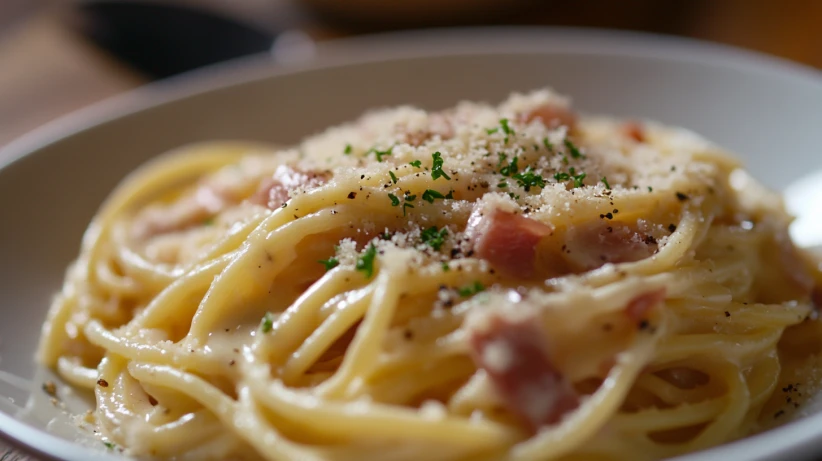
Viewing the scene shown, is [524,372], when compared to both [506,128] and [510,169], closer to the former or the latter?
[510,169]

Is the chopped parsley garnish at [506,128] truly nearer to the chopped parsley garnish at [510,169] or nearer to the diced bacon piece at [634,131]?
the chopped parsley garnish at [510,169]

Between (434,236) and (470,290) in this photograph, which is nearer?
(470,290)

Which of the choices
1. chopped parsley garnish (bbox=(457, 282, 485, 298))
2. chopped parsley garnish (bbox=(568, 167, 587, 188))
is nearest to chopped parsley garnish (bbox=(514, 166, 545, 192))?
chopped parsley garnish (bbox=(568, 167, 587, 188))

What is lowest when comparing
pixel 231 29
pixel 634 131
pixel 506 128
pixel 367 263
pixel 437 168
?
pixel 367 263

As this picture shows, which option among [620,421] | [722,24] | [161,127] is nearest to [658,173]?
[620,421]

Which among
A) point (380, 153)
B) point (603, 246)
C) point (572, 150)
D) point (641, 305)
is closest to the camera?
point (641, 305)

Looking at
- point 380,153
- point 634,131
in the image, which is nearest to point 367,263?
point 380,153

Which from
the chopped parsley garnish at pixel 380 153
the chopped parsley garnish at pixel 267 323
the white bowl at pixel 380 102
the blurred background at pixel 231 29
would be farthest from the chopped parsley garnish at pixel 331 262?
the blurred background at pixel 231 29

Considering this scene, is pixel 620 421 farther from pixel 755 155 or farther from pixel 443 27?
pixel 443 27
